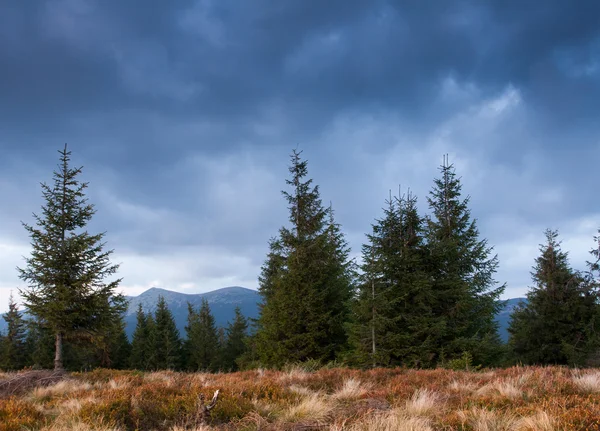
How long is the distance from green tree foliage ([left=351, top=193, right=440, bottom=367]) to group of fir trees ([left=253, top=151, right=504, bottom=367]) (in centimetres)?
4

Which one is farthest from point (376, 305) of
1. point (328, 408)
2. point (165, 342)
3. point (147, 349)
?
point (147, 349)

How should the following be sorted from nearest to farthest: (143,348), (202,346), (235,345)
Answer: (143,348) → (202,346) → (235,345)

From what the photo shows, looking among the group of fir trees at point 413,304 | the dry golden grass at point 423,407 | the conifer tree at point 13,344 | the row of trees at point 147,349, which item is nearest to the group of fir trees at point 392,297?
the group of fir trees at point 413,304

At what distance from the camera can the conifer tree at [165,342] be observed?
45500 millimetres

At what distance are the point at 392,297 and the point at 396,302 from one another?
1.08 feet

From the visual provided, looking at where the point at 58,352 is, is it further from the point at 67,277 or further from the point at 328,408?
the point at 328,408

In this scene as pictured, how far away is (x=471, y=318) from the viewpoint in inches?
679

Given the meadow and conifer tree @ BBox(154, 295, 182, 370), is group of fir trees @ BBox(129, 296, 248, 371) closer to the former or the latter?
conifer tree @ BBox(154, 295, 182, 370)

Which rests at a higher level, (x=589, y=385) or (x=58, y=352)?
(x=589, y=385)

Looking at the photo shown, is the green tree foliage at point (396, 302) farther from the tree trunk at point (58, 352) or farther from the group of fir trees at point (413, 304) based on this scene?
the tree trunk at point (58, 352)

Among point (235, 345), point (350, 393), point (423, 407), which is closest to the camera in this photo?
point (423, 407)

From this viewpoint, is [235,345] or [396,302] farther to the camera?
[235,345]

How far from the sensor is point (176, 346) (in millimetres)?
48281

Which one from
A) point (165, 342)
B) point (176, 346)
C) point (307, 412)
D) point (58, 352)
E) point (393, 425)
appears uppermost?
point (393, 425)
